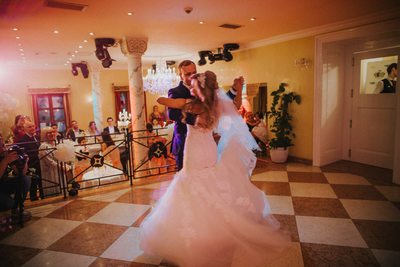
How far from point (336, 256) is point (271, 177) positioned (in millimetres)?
2625

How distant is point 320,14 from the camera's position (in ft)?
15.1

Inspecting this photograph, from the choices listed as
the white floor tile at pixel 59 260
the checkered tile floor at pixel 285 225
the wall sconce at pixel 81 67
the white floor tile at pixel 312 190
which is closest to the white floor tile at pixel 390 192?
the checkered tile floor at pixel 285 225

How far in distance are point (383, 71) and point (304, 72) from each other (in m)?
1.45

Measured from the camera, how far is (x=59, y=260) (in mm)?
2623

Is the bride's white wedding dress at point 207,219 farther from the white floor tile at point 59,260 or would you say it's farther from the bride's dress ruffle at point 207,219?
the white floor tile at point 59,260

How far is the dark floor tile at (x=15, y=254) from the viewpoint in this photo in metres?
2.63

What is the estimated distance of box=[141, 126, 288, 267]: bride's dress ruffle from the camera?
7.64 feet

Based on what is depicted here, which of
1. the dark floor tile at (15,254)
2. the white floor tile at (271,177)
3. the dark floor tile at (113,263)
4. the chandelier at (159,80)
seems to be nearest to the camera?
the dark floor tile at (113,263)

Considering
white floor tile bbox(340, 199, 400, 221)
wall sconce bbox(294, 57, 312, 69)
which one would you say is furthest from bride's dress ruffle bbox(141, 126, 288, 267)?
wall sconce bbox(294, 57, 312, 69)

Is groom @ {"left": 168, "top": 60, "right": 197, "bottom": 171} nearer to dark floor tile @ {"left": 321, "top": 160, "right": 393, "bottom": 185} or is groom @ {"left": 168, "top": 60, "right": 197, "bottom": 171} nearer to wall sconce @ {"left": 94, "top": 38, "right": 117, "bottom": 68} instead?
dark floor tile @ {"left": 321, "top": 160, "right": 393, "bottom": 185}

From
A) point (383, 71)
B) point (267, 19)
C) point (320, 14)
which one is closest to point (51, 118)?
point (267, 19)

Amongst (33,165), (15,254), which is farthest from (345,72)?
(15,254)

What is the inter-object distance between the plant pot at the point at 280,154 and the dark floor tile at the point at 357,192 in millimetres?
1742

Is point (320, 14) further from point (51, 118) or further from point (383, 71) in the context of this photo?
point (51, 118)
